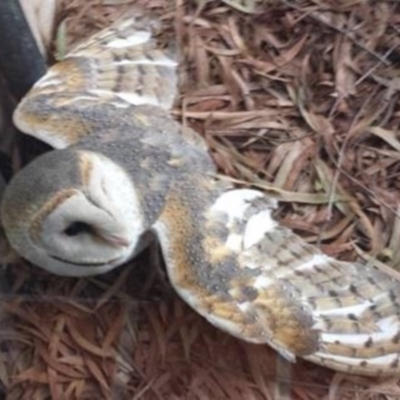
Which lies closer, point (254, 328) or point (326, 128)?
point (254, 328)

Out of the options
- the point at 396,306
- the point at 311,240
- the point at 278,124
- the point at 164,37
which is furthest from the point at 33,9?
the point at 396,306

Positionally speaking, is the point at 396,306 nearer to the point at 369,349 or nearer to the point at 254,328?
the point at 369,349

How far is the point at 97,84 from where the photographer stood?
6.73ft

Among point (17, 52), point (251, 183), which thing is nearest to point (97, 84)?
point (17, 52)

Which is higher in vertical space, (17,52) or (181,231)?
(17,52)

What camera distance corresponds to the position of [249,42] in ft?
7.00

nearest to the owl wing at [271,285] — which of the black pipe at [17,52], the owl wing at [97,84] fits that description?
the owl wing at [97,84]

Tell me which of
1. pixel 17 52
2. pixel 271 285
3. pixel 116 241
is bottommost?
pixel 271 285

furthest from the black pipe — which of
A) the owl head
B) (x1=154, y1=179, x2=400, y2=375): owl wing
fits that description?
(x1=154, y1=179, x2=400, y2=375): owl wing

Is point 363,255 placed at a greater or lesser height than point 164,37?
lesser

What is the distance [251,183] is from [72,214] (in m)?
0.31

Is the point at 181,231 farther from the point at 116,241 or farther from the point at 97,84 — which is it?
the point at 97,84

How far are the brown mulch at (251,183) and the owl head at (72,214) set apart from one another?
14 cm

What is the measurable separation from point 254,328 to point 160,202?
20cm
